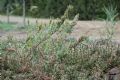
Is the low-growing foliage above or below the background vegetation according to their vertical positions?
above

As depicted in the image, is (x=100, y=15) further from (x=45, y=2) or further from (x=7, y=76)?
(x=7, y=76)

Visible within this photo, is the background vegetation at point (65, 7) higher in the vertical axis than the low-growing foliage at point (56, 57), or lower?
lower

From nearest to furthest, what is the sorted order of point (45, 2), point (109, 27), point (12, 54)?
point (12, 54) → point (109, 27) → point (45, 2)

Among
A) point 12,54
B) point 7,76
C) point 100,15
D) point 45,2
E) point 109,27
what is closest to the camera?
point 7,76

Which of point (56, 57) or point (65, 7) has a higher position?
point (56, 57)

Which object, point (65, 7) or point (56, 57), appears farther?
point (65, 7)

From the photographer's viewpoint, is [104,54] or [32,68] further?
[104,54]

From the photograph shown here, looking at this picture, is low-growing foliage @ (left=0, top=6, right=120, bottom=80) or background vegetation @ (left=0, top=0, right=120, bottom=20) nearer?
low-growing foliage @ (left=0, top=6, right=120, bottom=80)

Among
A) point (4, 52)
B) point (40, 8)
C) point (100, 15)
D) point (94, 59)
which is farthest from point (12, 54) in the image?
point (40, 8)

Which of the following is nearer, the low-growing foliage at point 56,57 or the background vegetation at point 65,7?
the low-growing foliage at point 56,57

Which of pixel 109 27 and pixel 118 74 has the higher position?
pixel 109 27

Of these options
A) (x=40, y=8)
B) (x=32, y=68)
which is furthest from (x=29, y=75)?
(x=40, y=8)

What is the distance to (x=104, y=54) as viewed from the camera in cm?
651

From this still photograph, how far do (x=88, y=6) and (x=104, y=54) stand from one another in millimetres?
9777
